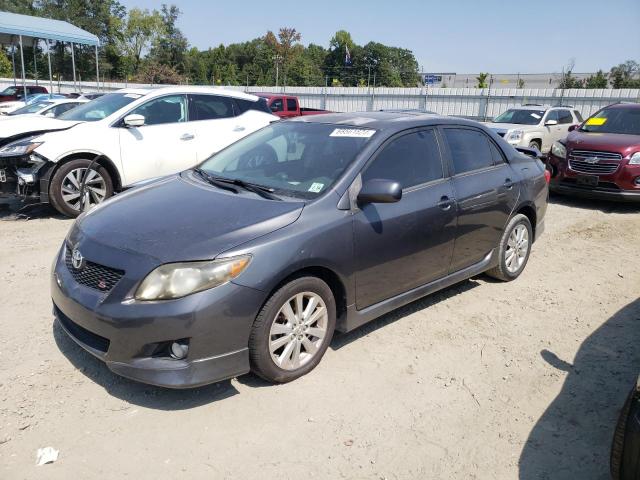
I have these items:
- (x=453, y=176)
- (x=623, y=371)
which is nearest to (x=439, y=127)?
(x=453, y=176)

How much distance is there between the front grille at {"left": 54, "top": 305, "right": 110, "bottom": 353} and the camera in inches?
114

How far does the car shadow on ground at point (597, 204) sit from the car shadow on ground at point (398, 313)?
4.85 metres

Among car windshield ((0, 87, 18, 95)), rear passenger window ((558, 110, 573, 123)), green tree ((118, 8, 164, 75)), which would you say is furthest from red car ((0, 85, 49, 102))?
green tree ((118, 8, 164, 75))

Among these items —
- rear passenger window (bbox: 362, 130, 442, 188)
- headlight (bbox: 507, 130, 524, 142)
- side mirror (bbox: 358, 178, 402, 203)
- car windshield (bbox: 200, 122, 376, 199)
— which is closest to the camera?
side mirror (bbox: 358, 178, 402, 203)

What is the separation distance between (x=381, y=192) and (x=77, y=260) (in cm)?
194

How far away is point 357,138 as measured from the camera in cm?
382

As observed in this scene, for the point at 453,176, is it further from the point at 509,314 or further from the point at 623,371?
the point at 623,371

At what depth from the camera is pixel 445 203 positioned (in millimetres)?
4043

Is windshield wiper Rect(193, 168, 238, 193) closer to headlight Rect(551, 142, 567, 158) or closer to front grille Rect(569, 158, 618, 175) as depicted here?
front grille Rect(569, 158, 618, 175)

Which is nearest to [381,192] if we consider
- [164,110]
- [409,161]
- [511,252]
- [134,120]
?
[409,161]

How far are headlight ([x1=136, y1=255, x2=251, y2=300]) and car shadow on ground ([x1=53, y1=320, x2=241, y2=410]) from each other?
720mm

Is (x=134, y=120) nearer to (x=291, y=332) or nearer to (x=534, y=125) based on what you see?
(x=291, y=332)

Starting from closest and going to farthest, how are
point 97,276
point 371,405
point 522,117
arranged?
point 97,276
point 371,405
point 522,117

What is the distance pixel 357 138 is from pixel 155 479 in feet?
8.46
